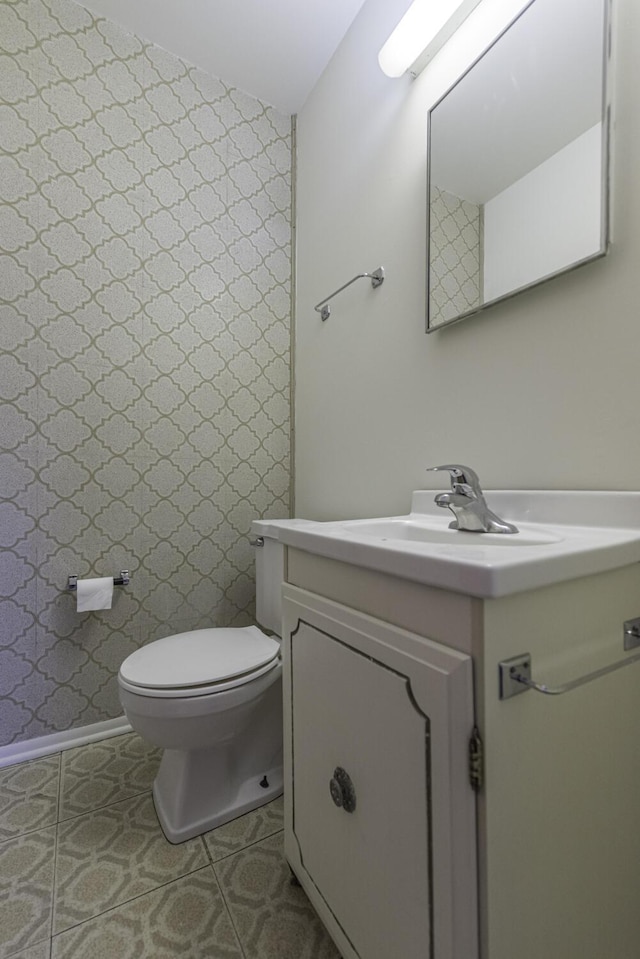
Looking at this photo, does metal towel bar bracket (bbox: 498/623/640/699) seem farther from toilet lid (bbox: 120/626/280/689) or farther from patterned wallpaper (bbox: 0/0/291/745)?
patterned wallpaper (bbox: 0/0/291/745)

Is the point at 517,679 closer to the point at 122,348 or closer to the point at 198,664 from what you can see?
the point at 198,664

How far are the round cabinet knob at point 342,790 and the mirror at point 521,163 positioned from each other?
102cm

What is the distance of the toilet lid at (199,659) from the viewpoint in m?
1.11

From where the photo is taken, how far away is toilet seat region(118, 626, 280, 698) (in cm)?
109

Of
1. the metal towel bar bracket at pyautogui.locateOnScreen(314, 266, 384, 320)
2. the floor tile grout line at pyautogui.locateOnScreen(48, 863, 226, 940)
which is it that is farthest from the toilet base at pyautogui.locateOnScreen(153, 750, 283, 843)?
the metal towel bar bracket at pyautogui.locateOnScreen(314, 266, 384, 320)

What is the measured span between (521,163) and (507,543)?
33.3 inches

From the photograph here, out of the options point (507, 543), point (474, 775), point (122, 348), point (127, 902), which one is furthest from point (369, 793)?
point (122, 348)

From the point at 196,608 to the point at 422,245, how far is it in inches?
Result: 58.4

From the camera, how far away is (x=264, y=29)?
160 cm

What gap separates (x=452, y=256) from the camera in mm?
1177

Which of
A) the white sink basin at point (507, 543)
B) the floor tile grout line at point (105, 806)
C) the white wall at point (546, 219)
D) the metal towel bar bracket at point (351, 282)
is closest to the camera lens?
the white sink basin at point (507, 543)

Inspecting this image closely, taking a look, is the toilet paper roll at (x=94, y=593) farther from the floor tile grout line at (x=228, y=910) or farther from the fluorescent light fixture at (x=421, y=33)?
the fluorescent light fixture at (x=421, y=33)

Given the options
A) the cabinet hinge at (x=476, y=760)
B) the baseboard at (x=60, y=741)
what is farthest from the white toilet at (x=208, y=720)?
the cabinet hinge at (x=476, y=760)

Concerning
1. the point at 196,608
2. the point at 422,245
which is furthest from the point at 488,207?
the point at 196,608
